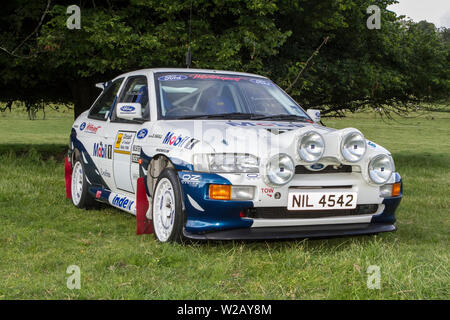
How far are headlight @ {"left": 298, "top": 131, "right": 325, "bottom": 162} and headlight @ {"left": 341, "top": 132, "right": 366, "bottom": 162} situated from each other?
0.78 ft

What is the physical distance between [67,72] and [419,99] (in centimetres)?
A: 1089

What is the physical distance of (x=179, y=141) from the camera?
5.34 metres

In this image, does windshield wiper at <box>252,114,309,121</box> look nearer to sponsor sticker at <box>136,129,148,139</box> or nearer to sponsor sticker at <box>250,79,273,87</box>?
sponsor sticker at <box>250,79,273,87</box>

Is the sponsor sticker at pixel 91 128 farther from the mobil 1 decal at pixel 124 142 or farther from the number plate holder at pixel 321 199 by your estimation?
the number plate holder at pixel 321 199

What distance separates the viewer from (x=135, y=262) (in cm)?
477

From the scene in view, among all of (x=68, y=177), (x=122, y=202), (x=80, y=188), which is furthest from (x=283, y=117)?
(x=68, y=177)

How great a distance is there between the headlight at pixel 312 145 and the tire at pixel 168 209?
113cm

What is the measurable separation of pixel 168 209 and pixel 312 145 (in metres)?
1.47

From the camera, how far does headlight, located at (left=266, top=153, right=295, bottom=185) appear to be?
491 centimetres

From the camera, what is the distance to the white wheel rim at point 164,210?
540 centimetres

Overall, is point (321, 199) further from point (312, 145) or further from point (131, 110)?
point (131, 110)
